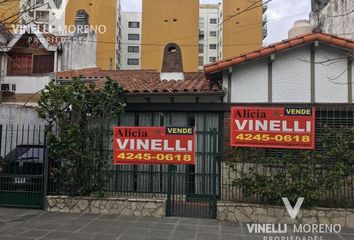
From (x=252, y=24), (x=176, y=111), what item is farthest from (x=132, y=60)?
(x=176, y=111)

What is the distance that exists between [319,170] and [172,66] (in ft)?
19.8

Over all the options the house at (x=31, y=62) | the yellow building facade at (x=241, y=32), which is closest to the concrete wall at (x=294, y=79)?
the house at (x=31, y=62)

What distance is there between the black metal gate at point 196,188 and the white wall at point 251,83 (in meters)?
1.80

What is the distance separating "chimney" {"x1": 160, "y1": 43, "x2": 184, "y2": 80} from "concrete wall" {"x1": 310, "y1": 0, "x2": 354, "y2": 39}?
703 cm

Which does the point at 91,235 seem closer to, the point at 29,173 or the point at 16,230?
the point at 16,230

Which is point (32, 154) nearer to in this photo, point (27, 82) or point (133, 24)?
point (27, 82)

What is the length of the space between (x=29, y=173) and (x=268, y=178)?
599 centimetres

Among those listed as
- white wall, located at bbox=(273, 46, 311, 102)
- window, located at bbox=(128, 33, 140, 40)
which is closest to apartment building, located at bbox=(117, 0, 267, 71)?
window, located at bbox=(128, 33, 140, 40)

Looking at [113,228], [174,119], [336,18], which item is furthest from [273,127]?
[336,18]

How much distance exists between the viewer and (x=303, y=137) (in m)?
9.02

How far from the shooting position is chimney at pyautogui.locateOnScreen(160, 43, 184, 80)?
12.5 metres

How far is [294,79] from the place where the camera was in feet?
34.3

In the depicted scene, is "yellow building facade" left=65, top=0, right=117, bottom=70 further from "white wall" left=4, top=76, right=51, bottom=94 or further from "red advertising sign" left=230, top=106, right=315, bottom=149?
"red advertising sign" left=230, top=106, right=315, bottom=149

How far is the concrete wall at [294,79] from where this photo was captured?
33.7 feet
